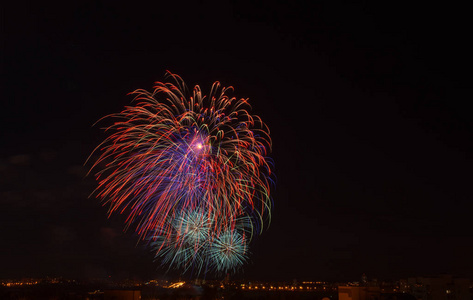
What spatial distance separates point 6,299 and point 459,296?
176 feet

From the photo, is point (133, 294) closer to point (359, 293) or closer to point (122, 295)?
point (122, 295)

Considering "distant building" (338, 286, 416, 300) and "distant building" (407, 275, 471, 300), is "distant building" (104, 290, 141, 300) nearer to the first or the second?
"distant building" (338, 286, 416, 300)

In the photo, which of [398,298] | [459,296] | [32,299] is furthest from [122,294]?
[459,296]

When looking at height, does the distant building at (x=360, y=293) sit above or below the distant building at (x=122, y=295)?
above

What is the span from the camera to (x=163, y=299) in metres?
45.3

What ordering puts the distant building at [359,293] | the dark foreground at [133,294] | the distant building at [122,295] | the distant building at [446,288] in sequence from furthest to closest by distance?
the distant building at [446,288], the distant building at [359,293], the dark foreground at [133,294], the distant building at [122,295]

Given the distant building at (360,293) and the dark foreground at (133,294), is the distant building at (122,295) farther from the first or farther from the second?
the distant building at (360,293)

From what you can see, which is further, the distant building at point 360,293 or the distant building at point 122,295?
the distant building at point 360,293

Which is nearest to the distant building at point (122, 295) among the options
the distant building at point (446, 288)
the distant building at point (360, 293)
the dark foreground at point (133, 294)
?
the dark foreground at point (133, 294)

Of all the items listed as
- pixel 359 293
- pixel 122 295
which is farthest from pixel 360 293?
pixel 122 295

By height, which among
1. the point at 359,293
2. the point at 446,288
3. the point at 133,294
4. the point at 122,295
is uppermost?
the point at 446,288

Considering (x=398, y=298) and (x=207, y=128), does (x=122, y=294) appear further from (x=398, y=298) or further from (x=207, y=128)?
(x=398, y=298)

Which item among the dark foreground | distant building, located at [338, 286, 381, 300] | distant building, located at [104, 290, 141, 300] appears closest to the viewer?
distant building, located at [104, 290, 141, 300]

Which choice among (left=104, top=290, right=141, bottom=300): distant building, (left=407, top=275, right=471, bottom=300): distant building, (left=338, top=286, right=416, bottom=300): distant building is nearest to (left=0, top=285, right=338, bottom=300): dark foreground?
(left=104, top=290, right=141, bottom=300): distant building
